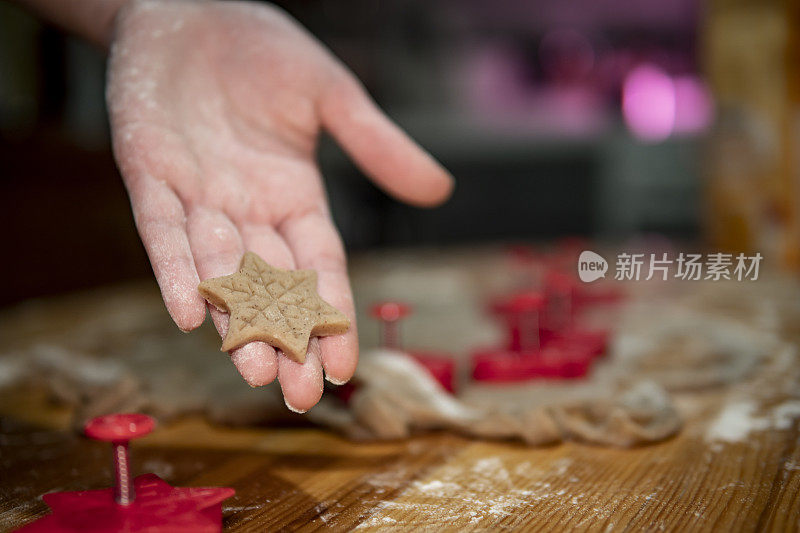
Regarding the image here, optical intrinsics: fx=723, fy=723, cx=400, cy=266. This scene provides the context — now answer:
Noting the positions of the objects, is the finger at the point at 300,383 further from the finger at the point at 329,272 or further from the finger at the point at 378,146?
the finger at the point at 378,146

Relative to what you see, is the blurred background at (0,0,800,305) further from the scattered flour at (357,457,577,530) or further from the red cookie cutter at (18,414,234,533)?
the red cookie cutter at (18,414,234,533)

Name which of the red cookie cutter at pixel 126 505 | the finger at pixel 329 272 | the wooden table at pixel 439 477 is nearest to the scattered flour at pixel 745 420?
the wooden table at pixel 439 477

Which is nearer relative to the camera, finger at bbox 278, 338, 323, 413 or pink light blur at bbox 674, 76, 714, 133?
finger at bbox 278, 338, 323, 413

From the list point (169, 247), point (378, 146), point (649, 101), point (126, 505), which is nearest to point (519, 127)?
point (649, 101)

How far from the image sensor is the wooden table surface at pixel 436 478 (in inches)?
23.9

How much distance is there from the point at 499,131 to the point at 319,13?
4.35 ft

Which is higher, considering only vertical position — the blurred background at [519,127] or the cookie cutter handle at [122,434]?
the blurred background at [519,127]

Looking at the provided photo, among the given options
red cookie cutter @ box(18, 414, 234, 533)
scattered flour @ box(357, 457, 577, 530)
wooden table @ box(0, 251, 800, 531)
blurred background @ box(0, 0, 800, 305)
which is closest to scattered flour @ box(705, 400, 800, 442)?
wooden table @ box(0, 251, 800, 531)

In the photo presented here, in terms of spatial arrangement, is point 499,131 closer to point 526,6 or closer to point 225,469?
point 526,6

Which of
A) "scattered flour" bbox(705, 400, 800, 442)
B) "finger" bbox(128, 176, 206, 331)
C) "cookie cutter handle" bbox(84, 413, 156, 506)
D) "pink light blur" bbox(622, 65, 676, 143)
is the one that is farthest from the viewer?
"pink light blur" bbox(622, 65, 676, 143)

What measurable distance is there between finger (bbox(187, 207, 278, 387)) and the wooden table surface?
126 mm

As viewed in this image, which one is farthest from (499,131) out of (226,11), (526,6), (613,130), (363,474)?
(363,474)

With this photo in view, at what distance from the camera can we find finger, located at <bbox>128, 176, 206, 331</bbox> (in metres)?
0.65

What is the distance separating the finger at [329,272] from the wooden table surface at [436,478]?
122mm
